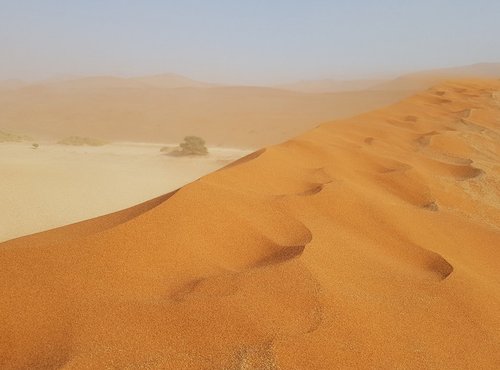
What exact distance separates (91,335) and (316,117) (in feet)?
86.1

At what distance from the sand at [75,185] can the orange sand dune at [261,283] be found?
3.72 metres

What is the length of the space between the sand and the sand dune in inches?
354

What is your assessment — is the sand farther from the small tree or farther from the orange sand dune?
the orange sand dune

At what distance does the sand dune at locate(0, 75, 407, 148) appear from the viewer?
71.2ft

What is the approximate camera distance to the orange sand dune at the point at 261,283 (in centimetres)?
134

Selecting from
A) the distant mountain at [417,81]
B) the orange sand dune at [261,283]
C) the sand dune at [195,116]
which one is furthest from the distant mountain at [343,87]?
the orange sand dune at [261,283]

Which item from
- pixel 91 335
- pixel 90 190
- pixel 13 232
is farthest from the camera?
pixel 90 190

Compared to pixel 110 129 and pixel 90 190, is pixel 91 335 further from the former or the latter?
pixel 110 129

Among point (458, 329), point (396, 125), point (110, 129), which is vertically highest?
point (458, 329)

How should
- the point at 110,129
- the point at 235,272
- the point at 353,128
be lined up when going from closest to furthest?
1. the point at 235,272
2. the point at 353,128
3. the point at 110,129

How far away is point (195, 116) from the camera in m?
28.3

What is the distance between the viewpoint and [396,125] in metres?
6.97

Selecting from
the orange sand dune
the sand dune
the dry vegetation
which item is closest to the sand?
the dry vegetation

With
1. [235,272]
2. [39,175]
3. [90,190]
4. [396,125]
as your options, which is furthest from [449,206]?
[39,175]
